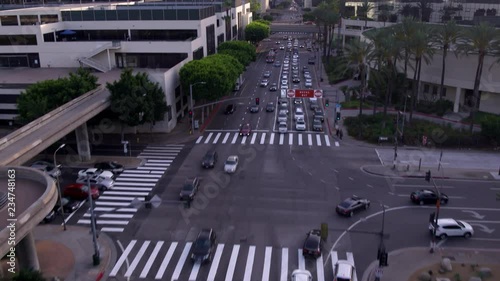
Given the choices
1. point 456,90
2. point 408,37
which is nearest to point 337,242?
point 408,37

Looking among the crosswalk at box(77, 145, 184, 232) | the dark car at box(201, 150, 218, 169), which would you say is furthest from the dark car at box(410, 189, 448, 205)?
the crosswalk at box(77, 145, 184, 232)

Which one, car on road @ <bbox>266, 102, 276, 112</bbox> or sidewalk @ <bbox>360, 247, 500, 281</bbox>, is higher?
car on road @ <bbox>266, 102, 276, 112</bbox>

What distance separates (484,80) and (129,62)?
55.6m

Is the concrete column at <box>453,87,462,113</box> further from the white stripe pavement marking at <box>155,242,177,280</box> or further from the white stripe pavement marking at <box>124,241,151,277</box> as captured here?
the white stripe pavement marking at <box>124,241,151,277</box>

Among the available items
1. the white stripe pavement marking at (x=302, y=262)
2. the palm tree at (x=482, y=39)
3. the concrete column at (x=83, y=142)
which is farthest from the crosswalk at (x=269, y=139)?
the white stripe pavement marking at (x=302, y=262)

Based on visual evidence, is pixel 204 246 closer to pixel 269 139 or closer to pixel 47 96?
pixel 269 139

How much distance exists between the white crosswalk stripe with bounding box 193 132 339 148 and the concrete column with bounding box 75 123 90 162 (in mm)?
13600

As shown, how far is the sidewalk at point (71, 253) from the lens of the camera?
30.6 m

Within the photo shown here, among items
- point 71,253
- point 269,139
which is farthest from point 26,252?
point 269,139

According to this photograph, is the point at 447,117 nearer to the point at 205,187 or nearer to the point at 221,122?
the point at 221,122

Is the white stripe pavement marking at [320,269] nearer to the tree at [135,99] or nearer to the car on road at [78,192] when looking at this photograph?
the car on road at [78,192]

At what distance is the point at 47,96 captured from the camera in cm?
5128

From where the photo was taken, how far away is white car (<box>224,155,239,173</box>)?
47219 millimetres

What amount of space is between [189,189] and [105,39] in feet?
163
